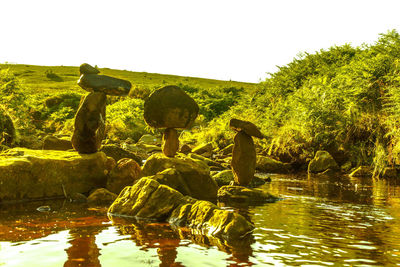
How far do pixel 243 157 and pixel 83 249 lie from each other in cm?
1025

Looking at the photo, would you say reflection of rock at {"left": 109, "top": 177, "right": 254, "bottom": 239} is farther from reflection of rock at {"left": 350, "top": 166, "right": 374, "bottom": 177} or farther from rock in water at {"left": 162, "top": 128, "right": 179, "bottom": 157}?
reflection of rock at {"left": 350, "top": 166, "right": 374, "bottom": 177}

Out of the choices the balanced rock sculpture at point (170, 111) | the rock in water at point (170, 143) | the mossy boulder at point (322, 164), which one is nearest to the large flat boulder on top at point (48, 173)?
the rock in water at point (170, 143)

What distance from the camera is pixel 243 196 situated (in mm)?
16438

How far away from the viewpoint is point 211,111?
6319cm

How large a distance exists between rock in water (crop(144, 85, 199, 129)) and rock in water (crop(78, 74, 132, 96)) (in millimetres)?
1308

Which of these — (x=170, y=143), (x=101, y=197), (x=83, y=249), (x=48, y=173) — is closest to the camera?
(x=83, y=249)

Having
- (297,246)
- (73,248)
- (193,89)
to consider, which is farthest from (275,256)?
(193,89)

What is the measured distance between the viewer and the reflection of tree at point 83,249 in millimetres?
7898

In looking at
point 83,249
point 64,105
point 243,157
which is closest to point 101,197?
point 243,157

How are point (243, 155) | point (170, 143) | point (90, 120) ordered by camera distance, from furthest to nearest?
point (243, 155)
point (90, 120)
point (170, 143)

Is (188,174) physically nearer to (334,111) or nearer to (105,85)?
(105,85)

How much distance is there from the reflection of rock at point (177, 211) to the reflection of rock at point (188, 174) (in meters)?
2.57

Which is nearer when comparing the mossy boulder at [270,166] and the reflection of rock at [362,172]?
the reflection of rock at [362,172]

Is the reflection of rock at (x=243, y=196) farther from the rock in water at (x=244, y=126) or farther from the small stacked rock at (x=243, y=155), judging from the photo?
the rock in water at (x=244, y=126)
